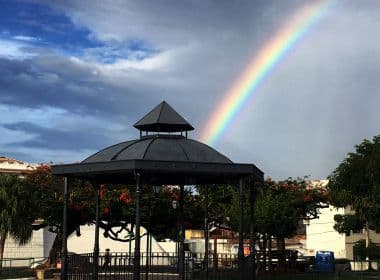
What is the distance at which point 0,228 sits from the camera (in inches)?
1542

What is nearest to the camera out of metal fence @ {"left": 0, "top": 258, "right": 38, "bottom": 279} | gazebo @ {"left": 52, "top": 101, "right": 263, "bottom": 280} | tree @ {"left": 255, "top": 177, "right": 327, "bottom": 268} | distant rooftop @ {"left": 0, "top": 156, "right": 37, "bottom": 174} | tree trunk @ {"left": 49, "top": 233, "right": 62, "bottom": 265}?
gazebo @ {"left": 52, "top": 101, "right": 263, "bottom": 280}

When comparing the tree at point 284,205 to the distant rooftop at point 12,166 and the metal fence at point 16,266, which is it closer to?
the metal fence at point 16,266

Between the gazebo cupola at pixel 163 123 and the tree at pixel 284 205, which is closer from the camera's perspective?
the gazebo cupola at pixel 163 123

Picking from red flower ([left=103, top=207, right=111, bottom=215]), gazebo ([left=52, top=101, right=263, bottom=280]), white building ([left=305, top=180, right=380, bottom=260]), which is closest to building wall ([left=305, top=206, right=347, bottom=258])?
white building ([left=305, top=180, right=380, bottom=260])

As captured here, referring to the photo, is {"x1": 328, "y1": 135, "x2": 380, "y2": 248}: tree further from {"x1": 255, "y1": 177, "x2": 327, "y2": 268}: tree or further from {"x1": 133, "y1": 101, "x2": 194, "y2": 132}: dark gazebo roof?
{"x1": 133, "y1": 101, "x2": 194, "y2": 132}: dark gazebo roof

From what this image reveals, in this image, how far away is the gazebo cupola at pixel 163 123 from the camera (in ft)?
76.3

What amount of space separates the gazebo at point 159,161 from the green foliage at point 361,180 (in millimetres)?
11965

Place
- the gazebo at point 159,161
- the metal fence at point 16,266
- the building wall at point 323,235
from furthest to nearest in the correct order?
the building wall at point 323,235, the metal fence at point 16,266, the gazebo at point 159,161

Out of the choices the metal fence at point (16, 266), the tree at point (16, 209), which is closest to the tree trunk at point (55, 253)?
the metal fence at point (16, 266)

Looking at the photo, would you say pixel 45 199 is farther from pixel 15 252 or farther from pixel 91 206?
pixel 15 252

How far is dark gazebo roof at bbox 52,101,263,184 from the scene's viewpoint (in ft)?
66.6

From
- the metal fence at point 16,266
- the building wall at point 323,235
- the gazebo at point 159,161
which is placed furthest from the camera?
the building wall at point 323,235

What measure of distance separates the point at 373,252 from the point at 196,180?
110 ft

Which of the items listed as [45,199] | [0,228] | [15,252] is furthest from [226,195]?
[15,252]
